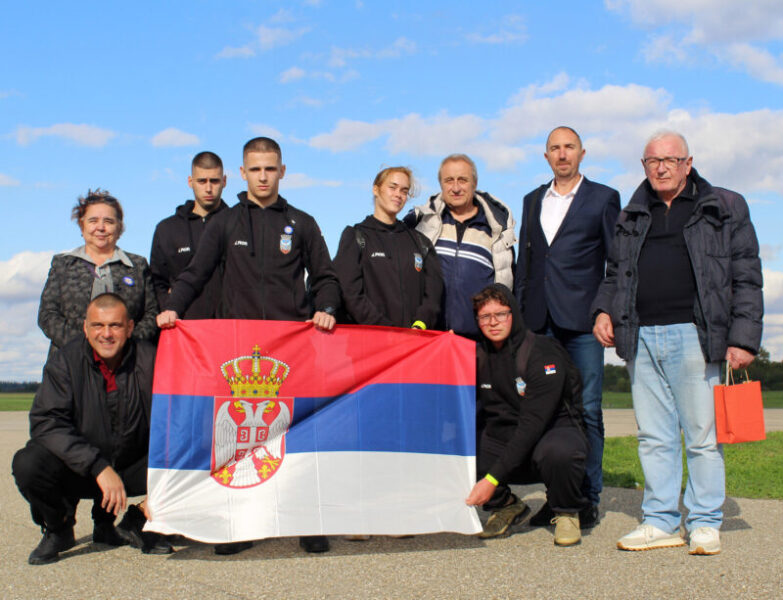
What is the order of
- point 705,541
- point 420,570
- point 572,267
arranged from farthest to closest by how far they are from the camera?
1. point 572,267
2. point 705,541
3. point 420,570

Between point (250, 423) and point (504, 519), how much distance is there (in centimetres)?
197

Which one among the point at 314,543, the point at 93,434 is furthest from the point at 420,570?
the point at 93,434

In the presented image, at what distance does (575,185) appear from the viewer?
6.54m

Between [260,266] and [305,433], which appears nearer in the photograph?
[305,433]

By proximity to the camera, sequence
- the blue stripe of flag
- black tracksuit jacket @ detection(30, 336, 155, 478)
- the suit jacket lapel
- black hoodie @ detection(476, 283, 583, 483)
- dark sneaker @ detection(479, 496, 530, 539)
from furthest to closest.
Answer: the suit jacket lapel
dark sneaker @ detection(479, 496, 530, 539)
black hoodie @ detection(476, 283, 583, 483)
the blue stripe of flag
black tracksuit jacket @ detection(30, 336, 155, 478)

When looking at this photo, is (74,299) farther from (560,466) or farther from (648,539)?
(648,539)

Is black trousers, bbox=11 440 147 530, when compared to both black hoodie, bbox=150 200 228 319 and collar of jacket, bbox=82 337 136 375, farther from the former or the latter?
black hoodie, bbox=150 200 228 319

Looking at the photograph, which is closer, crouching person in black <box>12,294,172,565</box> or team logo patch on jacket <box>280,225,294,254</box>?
crouching person in black <box>12,294,172,565</box>

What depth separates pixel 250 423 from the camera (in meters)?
5.37

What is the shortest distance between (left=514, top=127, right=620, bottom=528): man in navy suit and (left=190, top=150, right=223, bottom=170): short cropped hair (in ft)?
8.90

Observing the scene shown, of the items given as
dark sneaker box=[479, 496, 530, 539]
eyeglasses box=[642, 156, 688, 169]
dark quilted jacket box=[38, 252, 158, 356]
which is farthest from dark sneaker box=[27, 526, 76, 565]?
eyeglasses box=[642, 156, 688, 169]

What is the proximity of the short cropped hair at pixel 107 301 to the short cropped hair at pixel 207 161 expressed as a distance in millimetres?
1880

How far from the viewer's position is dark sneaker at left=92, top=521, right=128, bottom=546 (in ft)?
18.1

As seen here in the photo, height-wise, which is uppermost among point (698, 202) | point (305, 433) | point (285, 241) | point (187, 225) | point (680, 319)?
point (187, 225)
